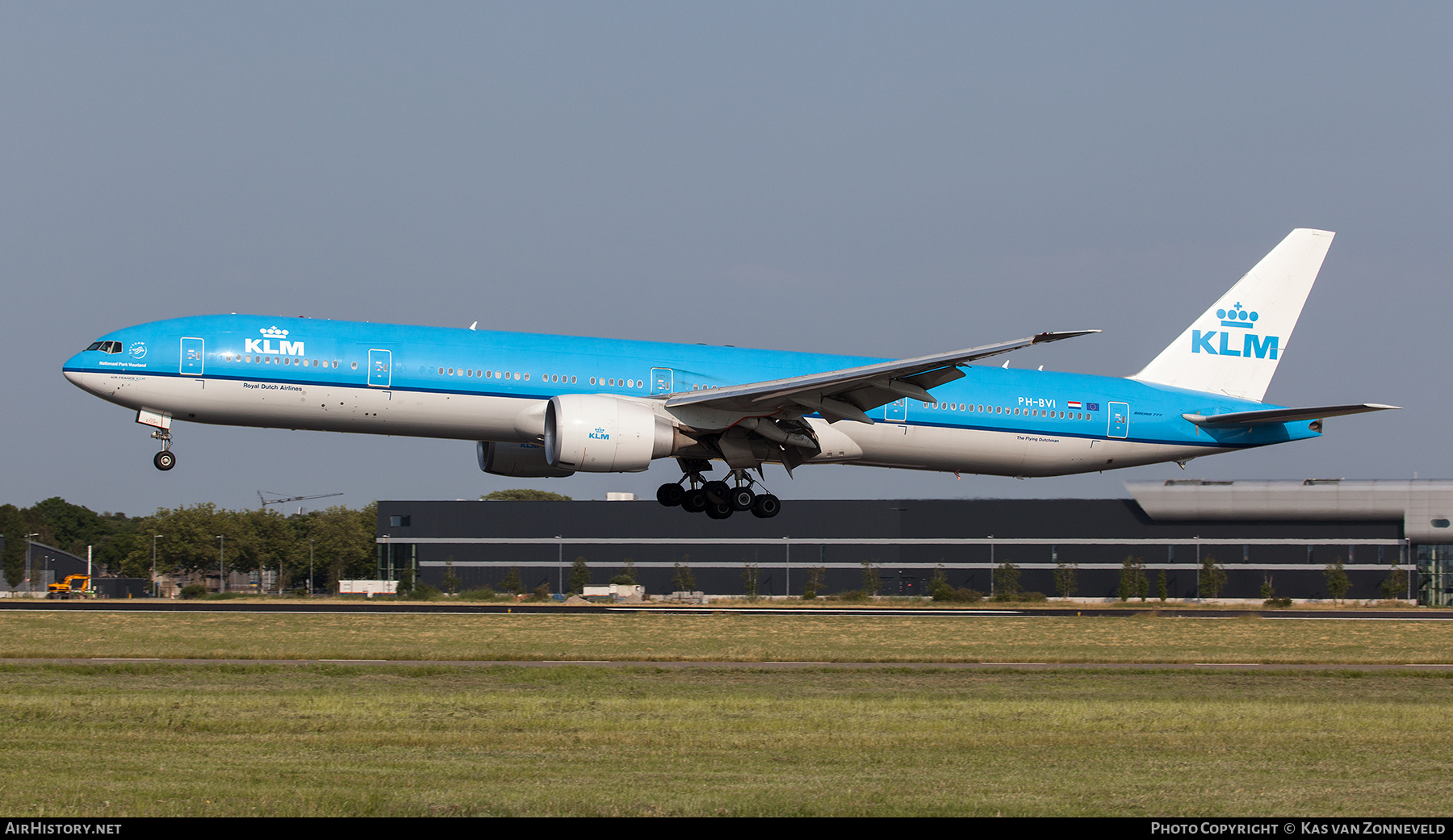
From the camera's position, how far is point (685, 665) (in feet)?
104

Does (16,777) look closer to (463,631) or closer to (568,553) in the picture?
(463,631)

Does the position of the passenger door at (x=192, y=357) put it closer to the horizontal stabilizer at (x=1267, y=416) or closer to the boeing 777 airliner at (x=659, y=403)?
the boeing 777 airliner at (x=659, y=403)

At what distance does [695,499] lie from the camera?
35656mm

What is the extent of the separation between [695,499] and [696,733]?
15573 millimetres

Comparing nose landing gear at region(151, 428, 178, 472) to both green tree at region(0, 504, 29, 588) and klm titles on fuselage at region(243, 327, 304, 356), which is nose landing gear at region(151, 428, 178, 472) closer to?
klm titles on fuselage at region(243, 327, 304, 356)

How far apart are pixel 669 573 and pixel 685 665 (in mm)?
68800

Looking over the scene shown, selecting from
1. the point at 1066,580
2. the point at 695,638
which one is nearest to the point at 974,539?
the point at 1066,580

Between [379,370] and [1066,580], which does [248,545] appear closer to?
[1066,580]

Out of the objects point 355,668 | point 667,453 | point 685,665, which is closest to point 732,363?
point 667,453

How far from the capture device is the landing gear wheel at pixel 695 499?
35562 millimetres

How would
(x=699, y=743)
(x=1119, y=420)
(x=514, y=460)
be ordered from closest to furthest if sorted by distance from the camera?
(x=699, y=743)
(x=514, y=460)
(x=1119, y=420)

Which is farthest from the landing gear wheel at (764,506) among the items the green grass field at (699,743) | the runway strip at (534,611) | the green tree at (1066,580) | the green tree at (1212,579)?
the green tree at (1212,579)
